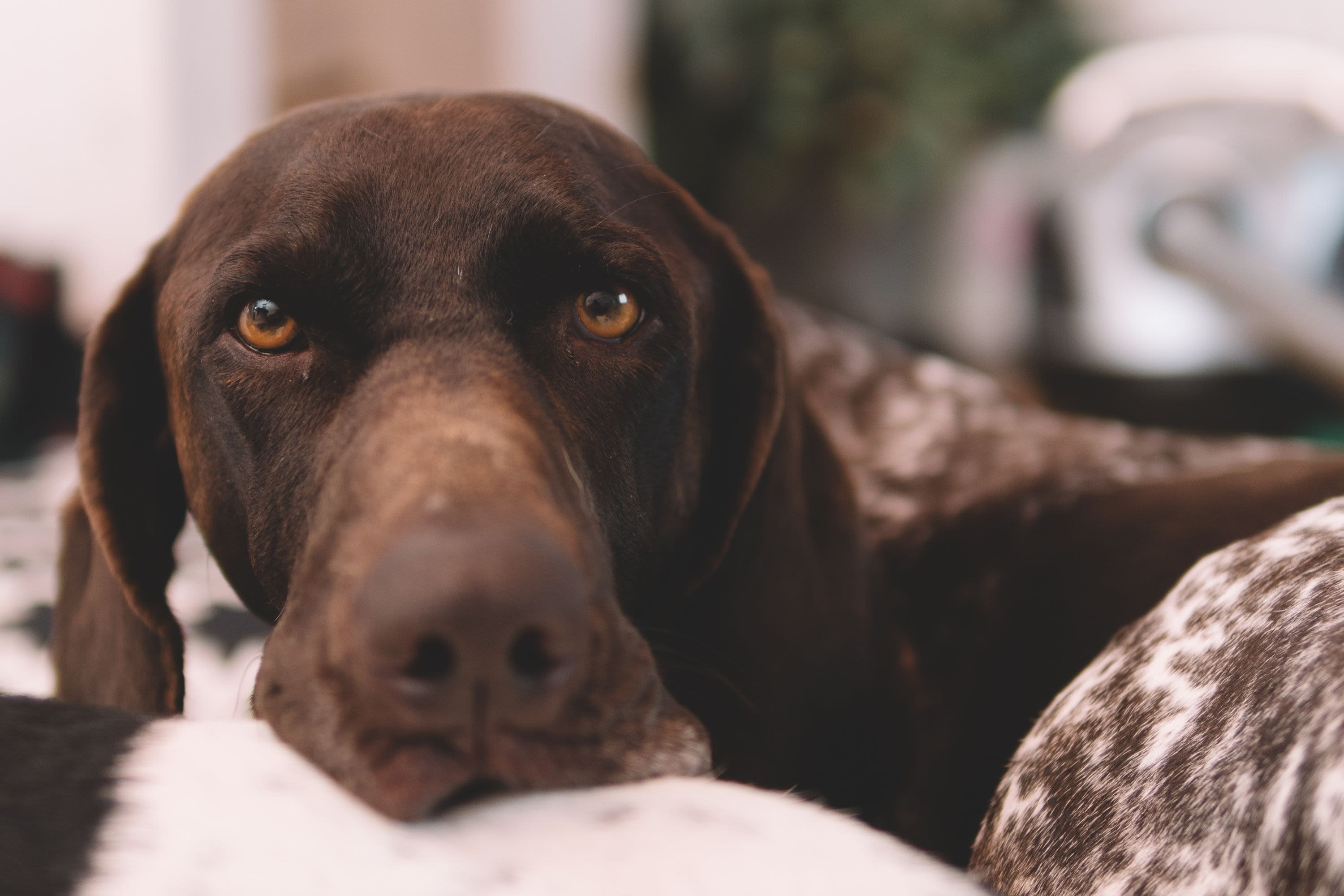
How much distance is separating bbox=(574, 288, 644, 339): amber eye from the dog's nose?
53cm

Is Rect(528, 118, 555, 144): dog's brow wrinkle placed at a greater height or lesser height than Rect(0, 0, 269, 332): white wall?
greater

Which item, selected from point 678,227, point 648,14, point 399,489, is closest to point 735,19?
point 648,14

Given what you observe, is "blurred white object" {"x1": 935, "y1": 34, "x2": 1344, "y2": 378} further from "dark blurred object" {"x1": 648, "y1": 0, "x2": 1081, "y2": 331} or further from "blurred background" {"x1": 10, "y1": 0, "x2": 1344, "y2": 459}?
"dark blurred object" {"x1": 648, "y1": 0, "x2": 1081, "y2": 331}

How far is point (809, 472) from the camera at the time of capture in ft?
6.12

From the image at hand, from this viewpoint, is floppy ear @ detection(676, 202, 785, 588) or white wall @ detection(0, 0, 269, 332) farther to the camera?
white wall @ detection(0, 0, 269, 332)

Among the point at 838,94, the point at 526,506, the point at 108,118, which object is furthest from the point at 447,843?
the point at 838,94

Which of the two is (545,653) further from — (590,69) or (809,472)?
(590,69)

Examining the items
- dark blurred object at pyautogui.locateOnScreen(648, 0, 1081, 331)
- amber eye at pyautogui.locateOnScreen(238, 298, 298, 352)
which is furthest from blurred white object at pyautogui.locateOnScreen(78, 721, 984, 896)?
dark blurred object at pyautogui.locateOnScreen(648, 0, 1081, 331)

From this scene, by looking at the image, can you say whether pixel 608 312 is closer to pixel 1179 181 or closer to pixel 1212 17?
pixel 1179 181

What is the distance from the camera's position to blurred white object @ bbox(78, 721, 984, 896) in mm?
789

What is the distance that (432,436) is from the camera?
118 cm

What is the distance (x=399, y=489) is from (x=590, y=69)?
5933mm

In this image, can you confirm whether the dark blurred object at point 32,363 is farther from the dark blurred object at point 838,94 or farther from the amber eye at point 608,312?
the dark blurred object at point 838,94

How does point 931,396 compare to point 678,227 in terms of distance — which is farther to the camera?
point 931,396
